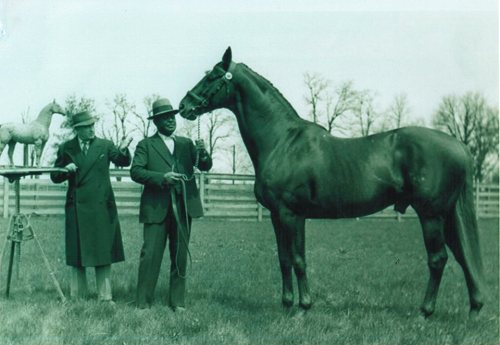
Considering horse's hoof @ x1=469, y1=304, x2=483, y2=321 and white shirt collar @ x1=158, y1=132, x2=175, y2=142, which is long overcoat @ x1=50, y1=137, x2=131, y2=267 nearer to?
white shirt collar @ x1=158, y1=132, x2=175, y2=142

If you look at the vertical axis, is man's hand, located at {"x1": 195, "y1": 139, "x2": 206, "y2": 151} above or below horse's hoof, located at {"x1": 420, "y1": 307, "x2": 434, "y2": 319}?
above

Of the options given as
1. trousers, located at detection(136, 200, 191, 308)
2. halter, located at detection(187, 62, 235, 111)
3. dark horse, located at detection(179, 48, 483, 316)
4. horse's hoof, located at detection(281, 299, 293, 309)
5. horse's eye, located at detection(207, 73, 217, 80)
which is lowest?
horse's hoof, located at detection(281, 299, 293, 309)

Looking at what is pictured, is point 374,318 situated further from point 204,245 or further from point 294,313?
point 204,245

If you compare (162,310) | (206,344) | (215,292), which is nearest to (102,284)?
(162,310)

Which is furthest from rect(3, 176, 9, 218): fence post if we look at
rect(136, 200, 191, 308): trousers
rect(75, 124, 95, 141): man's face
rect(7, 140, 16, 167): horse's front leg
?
rect(136, 200, 191, 308): trousers

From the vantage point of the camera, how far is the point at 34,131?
22.4ft

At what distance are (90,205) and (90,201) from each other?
44 millimetres

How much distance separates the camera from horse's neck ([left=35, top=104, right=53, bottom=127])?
24.3ft

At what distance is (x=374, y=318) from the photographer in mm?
4715

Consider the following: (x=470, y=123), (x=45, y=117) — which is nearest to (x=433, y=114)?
(x=470, y=123)

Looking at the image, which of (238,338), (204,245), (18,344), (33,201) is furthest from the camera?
(33,201)

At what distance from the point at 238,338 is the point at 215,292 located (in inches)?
73.5

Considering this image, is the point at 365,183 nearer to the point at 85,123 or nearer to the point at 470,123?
the point at 85,123

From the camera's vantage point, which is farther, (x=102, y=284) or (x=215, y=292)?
(x=215, y=292)
